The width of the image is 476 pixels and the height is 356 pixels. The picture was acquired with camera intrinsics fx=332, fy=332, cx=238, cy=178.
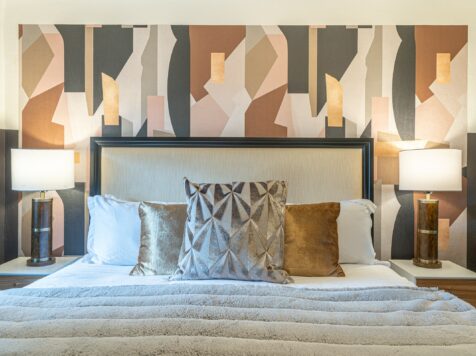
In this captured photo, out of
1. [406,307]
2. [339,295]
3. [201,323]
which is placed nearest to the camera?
[201,323]

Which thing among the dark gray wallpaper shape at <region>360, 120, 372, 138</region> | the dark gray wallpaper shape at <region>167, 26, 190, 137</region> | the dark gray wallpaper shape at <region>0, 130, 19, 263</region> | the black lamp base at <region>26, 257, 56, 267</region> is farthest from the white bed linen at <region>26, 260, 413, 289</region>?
the dark gray wallpaper shape at <region>167, 26, 190, 137</region>

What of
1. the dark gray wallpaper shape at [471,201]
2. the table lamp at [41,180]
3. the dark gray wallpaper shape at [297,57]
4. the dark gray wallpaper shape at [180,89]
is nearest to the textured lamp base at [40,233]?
the table lamp at [41,180]

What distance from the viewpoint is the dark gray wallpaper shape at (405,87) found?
2400mm

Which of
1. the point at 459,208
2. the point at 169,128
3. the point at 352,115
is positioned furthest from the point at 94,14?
the point at 459,208

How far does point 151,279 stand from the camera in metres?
1.71

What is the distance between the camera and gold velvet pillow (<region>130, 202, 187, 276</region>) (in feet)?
5.85

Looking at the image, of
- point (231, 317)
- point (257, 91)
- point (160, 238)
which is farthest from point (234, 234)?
point (257, 91)

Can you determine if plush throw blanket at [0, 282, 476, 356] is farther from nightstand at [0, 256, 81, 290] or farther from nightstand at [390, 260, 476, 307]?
nightstand at [0, 256, 81, 290]

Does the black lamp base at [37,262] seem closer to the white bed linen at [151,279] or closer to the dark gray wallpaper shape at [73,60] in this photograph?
the white bed linen at [151,279]

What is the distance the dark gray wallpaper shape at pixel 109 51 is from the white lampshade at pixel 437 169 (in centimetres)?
212

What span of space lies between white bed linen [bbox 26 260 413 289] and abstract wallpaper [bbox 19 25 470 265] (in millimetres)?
612

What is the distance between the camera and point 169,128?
2426mm

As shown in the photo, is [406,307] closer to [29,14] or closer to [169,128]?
[169,128]

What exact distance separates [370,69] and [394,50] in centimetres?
22
